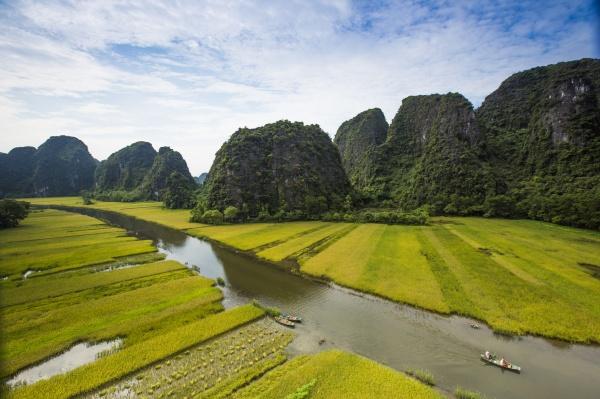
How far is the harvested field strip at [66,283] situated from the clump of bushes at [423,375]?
30142 mm

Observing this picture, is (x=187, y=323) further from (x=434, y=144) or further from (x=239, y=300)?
(x=434, y=144)

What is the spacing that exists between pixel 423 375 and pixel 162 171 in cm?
15428

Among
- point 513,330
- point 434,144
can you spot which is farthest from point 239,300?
point 434,144

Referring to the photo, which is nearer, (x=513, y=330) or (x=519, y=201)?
(x=513, y=330)

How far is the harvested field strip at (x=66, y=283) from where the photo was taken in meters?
27.9

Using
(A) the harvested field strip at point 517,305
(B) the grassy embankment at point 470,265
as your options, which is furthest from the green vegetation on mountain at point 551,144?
(A) the harvested field strip at point 517,305

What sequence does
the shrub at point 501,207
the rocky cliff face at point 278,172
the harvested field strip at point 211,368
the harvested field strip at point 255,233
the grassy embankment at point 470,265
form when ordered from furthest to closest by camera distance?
the rocky cliff face at point 278,172, the shrub at point 501,207, the harvested field strip at point 255,233, the grassy embankment at point 470,265, the harvested field strip at point 211,368

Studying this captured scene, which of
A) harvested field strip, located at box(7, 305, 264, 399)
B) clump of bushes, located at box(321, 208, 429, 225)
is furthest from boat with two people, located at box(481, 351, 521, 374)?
clump of bushes, located at box(321, 208, 429, 225)

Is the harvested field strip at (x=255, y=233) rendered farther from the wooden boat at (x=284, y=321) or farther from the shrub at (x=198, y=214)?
the wooden boat at (x=284, y=321)

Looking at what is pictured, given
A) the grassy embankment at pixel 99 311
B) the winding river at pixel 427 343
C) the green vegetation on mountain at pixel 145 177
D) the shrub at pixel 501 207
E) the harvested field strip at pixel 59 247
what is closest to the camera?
the winding river at pixel 427 343

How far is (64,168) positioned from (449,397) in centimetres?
24292

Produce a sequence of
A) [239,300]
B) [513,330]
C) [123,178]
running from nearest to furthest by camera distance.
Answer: [513,330] < [239,300] < [123,178]

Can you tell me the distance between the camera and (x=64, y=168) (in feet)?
626

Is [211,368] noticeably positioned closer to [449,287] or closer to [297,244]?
[449,287]
